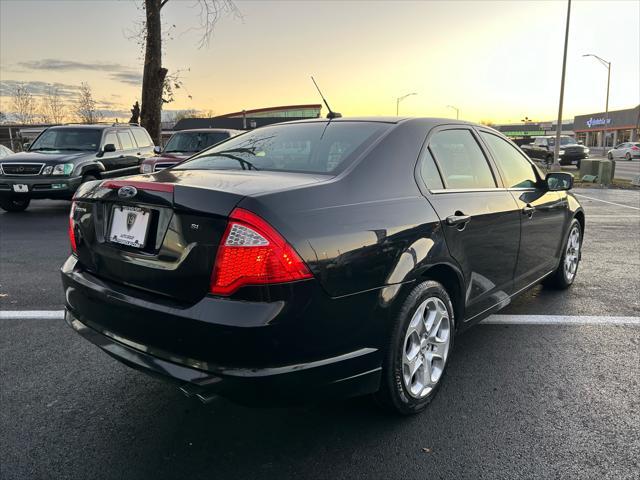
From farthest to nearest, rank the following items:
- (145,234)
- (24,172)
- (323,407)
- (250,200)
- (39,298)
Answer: (24,172), (39,298), (323,407), (145,234), (250,200)

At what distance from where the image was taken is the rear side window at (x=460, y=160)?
3.24 m

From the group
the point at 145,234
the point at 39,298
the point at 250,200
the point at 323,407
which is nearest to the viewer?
the point at 250,200

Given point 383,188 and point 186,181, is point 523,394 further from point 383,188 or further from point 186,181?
point 186,181

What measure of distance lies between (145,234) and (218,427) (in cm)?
112

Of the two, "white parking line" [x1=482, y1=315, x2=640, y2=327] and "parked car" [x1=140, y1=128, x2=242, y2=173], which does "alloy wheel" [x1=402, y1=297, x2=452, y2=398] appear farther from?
"parked car" [x1=140, y1=128, x2=242, y2=173]

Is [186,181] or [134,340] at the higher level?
[186,181]

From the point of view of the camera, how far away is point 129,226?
8.04ft

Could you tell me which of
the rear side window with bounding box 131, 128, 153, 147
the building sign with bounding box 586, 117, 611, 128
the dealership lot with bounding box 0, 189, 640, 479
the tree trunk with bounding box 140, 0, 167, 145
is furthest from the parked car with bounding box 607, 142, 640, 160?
the dealership lot with bounding box 0, 189, 640, 479

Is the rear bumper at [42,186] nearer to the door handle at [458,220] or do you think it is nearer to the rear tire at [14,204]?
the rear tire at [14,204]

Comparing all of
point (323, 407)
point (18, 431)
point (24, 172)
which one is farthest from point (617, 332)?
point (24, 172)

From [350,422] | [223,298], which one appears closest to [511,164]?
[350,422]

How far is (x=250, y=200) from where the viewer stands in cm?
213

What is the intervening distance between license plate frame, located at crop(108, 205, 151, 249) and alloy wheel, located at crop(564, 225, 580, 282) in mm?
4162

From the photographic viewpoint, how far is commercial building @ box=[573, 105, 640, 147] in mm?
69137
